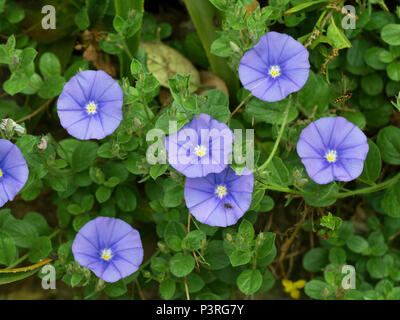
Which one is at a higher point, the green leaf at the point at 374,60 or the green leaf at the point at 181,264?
the green leaf at the point at 374,60

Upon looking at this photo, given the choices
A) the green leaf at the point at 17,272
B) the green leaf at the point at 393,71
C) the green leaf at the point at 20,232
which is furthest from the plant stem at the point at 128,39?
the green leaf at the point at 393,71

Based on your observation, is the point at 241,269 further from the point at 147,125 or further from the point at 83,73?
the point at 83,73

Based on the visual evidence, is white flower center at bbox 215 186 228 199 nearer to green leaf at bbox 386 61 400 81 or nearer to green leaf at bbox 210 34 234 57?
green leaf at bbox 210 34 234 57

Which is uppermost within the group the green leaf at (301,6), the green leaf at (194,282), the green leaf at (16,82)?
the green leaf at (301,6)

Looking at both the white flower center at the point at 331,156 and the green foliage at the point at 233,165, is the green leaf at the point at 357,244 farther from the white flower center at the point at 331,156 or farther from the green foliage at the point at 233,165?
the white flower center at the point at 331,156

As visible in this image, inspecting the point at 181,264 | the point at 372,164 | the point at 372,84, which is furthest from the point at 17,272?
the point at 372,84

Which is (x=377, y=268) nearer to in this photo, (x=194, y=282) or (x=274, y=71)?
(x=194, y=282)
